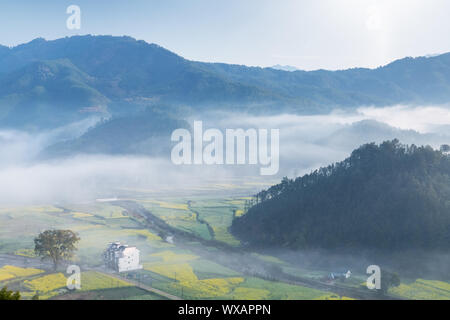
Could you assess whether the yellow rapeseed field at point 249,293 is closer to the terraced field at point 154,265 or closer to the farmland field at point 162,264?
the terraced field at point 154,265

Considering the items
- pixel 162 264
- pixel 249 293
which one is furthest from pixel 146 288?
pixel 249 293

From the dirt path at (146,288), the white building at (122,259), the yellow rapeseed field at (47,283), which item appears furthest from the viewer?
the white building at (122,259)

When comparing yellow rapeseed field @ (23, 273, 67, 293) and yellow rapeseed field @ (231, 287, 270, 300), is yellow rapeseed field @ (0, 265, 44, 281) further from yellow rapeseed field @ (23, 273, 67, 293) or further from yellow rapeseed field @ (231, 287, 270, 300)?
yellow rapeseed field @ (231, 287, 270, 300)

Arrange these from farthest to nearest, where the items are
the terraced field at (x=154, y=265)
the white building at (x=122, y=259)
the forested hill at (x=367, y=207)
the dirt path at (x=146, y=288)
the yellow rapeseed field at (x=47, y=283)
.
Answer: the forested hill at (x=367, y=207) → the white building at (x=122, y=259) → the yellow rapeseed field at (x=47, y=283) → the terraced field at (x=154, y=265) → the dirt path at (x=146, y=288)

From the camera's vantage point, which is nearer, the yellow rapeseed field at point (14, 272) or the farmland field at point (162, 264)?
the farmland field at point (162, 264)

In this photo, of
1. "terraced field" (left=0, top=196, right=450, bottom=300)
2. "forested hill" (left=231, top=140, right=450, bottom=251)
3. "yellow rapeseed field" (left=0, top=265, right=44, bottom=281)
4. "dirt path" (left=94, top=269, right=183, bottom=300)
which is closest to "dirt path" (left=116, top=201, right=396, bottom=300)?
"terraced field" (left=0, top=196, right=450, bottom=300)

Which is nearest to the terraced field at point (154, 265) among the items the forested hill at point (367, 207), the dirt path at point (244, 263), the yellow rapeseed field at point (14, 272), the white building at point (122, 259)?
the yellow rapeseed field at point (14, 272)

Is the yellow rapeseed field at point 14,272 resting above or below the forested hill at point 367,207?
below

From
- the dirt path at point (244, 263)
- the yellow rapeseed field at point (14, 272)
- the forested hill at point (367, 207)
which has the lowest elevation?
the dirt path at point (244, 263)
